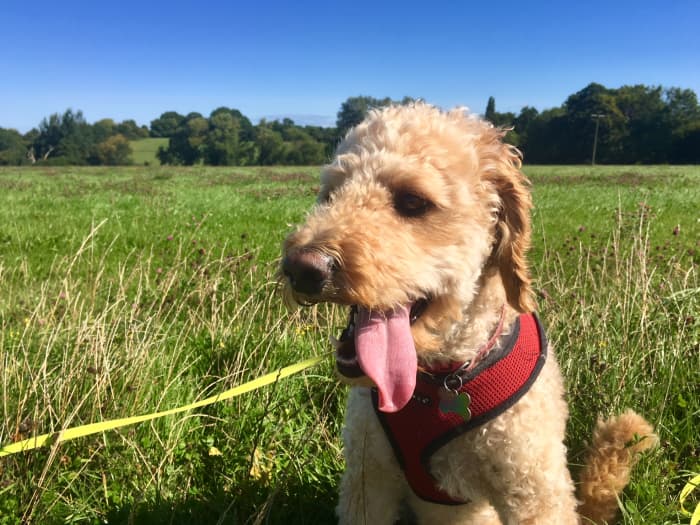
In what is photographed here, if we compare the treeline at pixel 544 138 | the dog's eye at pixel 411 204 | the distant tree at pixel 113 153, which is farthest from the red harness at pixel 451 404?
the distant tree at pixel 113 153

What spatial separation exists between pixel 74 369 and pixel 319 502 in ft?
5.15

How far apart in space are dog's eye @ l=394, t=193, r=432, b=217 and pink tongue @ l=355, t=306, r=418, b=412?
456 millimetres

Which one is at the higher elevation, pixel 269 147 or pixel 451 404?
pixel 269 147

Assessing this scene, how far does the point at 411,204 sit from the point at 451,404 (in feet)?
2.81

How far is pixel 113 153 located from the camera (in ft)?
288

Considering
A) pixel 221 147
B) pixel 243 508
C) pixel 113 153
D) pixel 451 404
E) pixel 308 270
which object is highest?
pixel 221 147

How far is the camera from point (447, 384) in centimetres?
215

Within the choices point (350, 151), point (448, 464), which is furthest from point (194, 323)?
point (448, 464)

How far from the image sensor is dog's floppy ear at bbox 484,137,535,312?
7.24ft

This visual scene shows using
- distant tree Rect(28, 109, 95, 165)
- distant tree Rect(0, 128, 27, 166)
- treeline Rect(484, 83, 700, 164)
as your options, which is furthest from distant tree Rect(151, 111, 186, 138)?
treeline Rect(484, 83, 700, 164)

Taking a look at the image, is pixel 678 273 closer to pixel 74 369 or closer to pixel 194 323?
pixel 194 323

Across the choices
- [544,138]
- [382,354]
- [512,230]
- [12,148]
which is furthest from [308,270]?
[12,148]

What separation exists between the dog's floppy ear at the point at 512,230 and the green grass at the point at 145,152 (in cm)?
8856

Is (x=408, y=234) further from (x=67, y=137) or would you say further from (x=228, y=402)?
(x=67, y=137)
